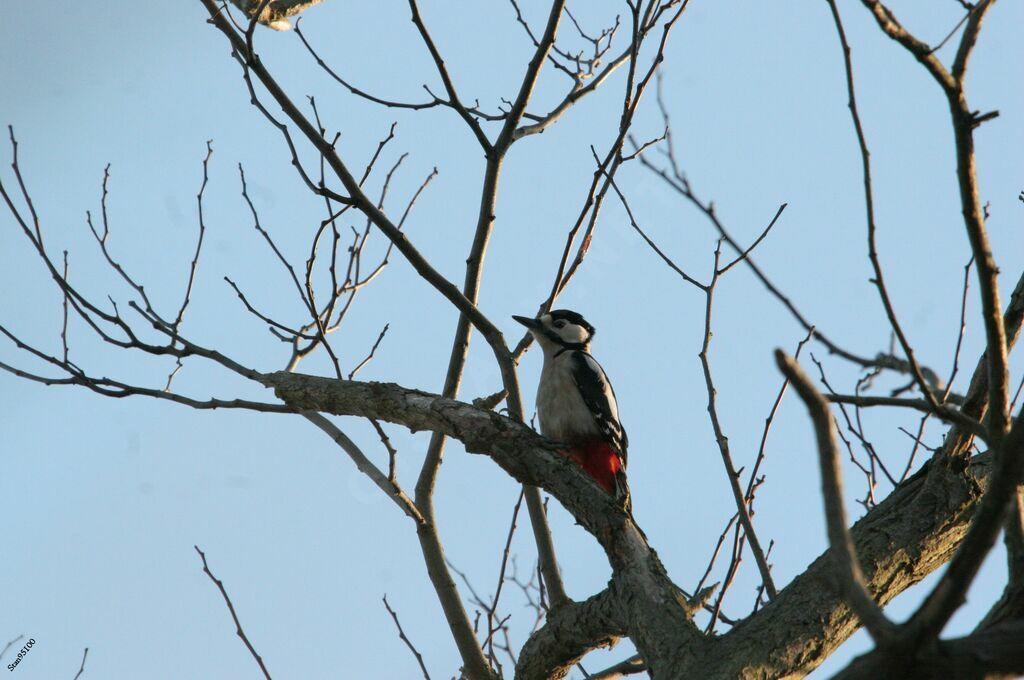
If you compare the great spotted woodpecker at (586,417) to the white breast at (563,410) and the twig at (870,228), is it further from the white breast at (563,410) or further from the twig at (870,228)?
the twig at (870,228)

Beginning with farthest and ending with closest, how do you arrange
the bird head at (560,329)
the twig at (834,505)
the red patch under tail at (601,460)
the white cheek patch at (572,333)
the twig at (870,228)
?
the white cheek patch at (572,333) < the bird head at (560,329) < the red patch under tail at (601,460) < the twig at (870,228) < the twig at (834,505)

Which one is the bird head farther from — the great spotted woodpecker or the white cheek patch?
the great spotted woodpecker

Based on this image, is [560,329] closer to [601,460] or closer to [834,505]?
[601,460]

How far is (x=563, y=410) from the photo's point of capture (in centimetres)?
596

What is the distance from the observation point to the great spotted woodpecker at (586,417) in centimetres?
588

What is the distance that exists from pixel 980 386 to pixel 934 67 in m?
1.22

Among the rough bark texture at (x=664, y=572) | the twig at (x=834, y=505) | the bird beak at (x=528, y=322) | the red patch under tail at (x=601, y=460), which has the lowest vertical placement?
the twig at (x=834, y=505)

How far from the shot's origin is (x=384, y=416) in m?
4.06

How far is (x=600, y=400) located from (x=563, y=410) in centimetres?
23

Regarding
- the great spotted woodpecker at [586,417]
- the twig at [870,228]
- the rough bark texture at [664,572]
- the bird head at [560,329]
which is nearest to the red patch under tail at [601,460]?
the great spotted woodpecker at [586,417]

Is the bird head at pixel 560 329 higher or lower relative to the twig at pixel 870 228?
higher

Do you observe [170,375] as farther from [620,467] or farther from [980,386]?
[980,386]

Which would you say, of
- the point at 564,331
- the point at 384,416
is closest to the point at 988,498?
the point at 384,416

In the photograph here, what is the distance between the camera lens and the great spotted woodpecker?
232 inches
